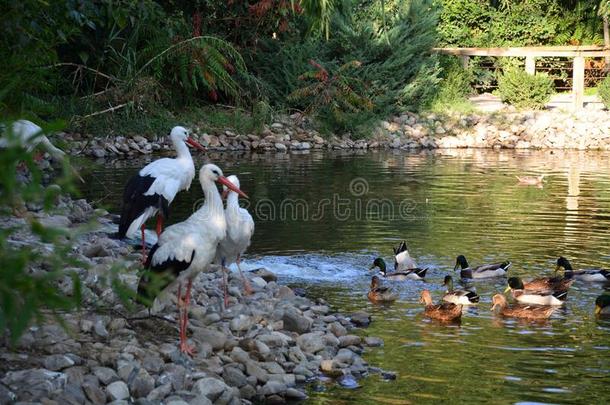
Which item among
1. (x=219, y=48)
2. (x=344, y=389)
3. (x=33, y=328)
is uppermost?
(x=219, y=48)

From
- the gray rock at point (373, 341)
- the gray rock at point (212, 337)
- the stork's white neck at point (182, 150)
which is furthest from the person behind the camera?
the stork's white neck at point (182, 150)

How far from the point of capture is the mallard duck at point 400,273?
36.7 ft

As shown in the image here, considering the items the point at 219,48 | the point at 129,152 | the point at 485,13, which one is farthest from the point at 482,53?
the point at 129,152

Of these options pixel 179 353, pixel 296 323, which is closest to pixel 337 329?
pixel 296 323

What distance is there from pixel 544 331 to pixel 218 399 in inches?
159

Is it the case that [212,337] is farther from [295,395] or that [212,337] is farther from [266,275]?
[266,275]

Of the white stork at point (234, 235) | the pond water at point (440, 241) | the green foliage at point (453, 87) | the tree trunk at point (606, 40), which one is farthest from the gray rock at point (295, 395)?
the tree trunk at point (606, 40)

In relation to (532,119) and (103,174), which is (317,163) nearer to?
(103,174)

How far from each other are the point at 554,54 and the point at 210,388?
2738 cm

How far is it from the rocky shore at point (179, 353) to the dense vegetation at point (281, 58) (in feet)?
39.6

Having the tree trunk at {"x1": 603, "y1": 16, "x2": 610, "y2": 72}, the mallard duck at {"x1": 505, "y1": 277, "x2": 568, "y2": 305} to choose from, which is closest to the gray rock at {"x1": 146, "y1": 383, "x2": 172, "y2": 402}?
the mallard duck at {"x1": 505, "y1": 277, "x2": 568, "y2": 305}

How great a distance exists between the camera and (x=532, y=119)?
29.2 metres

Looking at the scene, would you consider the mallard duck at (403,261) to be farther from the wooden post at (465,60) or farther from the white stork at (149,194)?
the wooden post at (465,60)

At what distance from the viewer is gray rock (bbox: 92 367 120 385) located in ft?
20.1
